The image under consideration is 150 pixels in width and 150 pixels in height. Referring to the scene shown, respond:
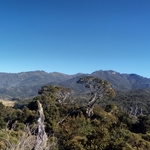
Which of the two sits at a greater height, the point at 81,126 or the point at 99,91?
the point at 99,91

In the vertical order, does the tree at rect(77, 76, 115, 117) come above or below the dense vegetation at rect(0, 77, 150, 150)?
above

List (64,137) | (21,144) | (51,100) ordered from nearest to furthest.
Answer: (21,144)
(64,137)
(51,100)

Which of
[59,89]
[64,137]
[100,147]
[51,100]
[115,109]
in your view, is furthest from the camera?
[59,89]

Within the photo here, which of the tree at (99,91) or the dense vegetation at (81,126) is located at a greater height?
the tree at (99,91)

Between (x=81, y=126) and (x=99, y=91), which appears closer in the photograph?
(x=81, y=126)

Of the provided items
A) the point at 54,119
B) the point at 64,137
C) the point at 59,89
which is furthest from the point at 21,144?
the point at 59,89

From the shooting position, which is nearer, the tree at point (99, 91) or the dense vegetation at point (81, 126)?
the dense vegetation at point (81, 126)

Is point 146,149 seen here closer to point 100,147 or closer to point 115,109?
point 100,147

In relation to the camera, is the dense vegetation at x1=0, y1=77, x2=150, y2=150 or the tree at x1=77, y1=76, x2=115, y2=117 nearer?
the dense vegetation at x1=0, y1=77, x2=150, y2=150
